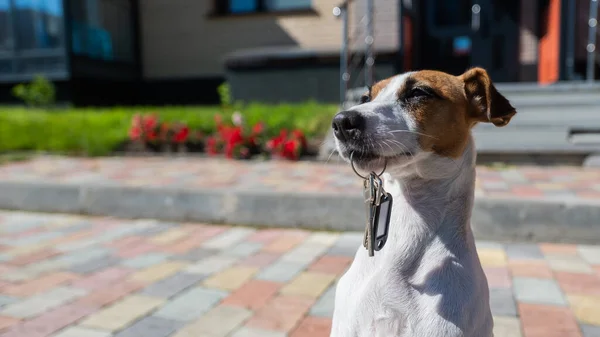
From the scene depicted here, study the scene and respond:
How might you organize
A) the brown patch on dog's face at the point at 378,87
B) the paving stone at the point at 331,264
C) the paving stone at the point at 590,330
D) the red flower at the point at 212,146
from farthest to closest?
the red flower at the point at 212,146 < the paving stone at the point at 331,264 < the paving stone at the point at 590,330 < the brown patch on dog's face at the point at 378,87

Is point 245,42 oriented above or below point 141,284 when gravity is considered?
above

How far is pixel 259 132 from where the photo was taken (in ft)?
24.8

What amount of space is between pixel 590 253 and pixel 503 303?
1335mm

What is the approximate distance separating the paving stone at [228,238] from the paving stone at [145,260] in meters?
0.39

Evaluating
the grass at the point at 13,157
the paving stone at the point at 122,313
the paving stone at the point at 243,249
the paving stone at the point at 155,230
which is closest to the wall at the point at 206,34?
the grass at the point at 13,157

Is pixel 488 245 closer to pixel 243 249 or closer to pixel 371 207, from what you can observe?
pixel 243 249

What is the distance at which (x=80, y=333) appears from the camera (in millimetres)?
2545

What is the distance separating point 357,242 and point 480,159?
3.40 m

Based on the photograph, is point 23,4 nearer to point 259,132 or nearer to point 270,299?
point 259,132

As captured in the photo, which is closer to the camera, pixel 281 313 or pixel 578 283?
pixel 281 313

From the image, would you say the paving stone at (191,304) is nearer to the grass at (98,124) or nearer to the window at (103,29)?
the grass at (98,124)

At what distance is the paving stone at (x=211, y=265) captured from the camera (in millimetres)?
3463

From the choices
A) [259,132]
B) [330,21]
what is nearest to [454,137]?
[259,132]

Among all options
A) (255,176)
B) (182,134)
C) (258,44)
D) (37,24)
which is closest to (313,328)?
(255,176)
